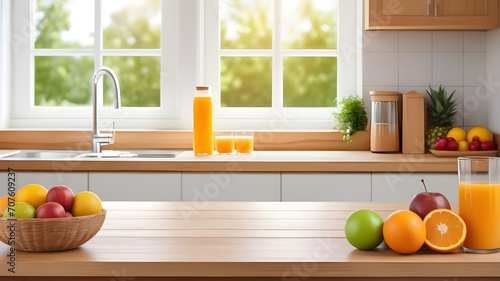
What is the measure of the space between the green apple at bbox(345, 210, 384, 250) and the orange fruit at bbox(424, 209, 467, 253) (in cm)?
10

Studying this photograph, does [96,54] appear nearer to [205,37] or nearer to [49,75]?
[49,75]

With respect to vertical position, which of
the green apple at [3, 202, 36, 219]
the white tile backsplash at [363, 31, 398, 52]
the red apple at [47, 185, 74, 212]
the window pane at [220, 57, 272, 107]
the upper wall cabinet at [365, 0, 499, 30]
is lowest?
the green apple at [3, 202, 36, 219]

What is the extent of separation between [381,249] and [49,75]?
2.77 m

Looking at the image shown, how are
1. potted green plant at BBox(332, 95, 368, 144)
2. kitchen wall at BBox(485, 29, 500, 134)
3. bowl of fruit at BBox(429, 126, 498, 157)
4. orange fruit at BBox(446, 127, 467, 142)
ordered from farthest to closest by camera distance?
potted green plant at BBox(332, 95, 368, 144)
kitchen wall at BBox(485, 29, 500, 134)
orange fruit at BBox(446, 127, 467, 142)
bowl of fruit at BBox(429, 126, 498, 157)

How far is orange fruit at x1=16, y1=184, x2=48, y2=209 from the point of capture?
4.24 ft

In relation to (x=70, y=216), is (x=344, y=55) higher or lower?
higher

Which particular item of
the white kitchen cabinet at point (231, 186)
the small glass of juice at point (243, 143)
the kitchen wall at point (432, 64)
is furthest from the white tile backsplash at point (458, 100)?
the white kitchen cabinet at point (231, 186)

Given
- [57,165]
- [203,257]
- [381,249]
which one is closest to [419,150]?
[57,165]

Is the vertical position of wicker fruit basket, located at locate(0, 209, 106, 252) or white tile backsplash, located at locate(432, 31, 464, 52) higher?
white tile backsplash, located at locate(432, 31, 464, 52)

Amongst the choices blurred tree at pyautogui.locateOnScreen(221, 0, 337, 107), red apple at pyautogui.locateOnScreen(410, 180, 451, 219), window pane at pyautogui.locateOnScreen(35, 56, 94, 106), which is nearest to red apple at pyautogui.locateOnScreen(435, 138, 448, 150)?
blurred tree at pyautogui.locateOnScreen(221, 0, 337, 107)

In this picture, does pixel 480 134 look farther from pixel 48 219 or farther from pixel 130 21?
pixel 48 219

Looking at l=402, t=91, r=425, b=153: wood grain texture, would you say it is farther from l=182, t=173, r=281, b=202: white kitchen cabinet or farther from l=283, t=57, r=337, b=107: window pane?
l=182, t=173, r=281, b=202: white kitchen cabinet

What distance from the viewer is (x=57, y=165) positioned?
2.73 metres

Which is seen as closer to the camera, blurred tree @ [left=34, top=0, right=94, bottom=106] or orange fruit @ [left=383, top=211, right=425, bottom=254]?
orange fruit @ [left=383, top=211, right=425, bottom=254]
